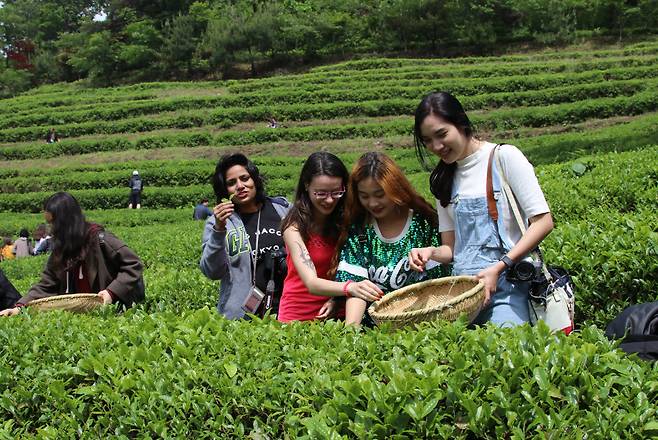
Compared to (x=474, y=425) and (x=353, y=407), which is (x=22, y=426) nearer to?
(x=353, y=407)

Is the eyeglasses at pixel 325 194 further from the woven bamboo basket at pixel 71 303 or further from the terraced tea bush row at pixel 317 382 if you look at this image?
the woven bamboo basket at pixel 71 303

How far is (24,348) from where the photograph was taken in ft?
10.6

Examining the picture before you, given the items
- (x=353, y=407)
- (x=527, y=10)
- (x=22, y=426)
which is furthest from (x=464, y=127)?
(x=527, y=10)

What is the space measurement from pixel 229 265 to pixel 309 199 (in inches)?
33.1

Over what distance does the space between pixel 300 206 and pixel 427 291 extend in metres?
0.84

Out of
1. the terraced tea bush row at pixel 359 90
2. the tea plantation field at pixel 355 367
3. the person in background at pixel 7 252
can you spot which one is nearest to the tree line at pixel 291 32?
the terraced tea bush row at pixel 359 90

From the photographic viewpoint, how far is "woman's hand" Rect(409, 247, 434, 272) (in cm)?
295

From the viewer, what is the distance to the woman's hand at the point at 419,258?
2.95 meters

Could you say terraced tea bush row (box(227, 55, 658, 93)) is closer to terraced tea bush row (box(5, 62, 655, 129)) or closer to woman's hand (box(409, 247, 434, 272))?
terraced tea bush row (box(5, 62, 655, 129))

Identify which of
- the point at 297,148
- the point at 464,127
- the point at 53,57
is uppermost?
the point at 53,57

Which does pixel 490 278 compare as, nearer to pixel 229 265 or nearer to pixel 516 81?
pixel 229 265

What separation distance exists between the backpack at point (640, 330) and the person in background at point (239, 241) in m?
1.90

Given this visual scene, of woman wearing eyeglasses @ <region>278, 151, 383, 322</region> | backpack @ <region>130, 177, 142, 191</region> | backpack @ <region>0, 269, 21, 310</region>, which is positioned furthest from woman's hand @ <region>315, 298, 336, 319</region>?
backpack @ <region>130, 177, 142, 191</region>

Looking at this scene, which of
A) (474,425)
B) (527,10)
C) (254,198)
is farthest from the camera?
(527,10)
